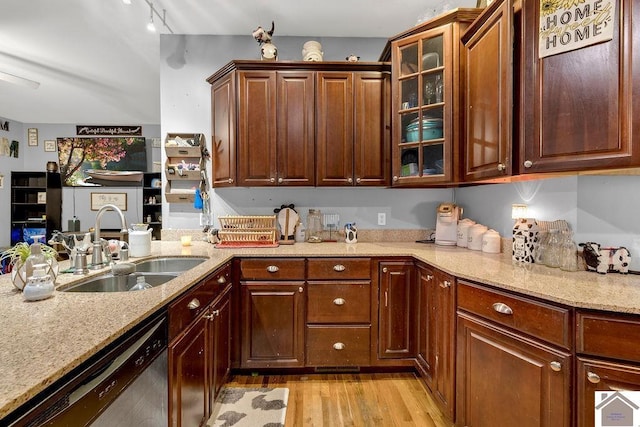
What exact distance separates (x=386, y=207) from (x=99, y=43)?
322 centimetres

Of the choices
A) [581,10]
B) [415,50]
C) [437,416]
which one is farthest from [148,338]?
[415,50]

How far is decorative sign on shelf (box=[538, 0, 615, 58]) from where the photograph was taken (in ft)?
4.44

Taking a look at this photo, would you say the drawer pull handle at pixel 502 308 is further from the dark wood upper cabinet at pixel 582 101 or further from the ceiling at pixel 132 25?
the ceiling at pixel 132 25

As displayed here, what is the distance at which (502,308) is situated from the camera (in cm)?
146

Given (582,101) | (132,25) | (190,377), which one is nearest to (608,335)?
(582,101)

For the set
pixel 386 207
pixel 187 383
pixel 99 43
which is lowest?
pixel 187 383

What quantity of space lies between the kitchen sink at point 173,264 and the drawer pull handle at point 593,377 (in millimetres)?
2066

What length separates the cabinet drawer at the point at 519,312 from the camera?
1.25 metres

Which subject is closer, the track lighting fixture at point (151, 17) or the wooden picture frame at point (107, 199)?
the track lighting fixture at point (151, 17)

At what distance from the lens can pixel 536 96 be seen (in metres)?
1.57

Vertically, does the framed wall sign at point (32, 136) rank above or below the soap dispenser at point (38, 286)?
above

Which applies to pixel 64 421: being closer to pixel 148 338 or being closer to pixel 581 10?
pixel 148 338

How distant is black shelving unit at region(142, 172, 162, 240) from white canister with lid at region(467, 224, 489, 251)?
5.87 meters

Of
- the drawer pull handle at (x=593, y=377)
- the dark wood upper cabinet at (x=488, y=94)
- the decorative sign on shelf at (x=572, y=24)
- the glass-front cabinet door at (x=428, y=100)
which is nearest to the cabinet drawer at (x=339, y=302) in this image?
the glass-front cabinet door at (x=428, y=100)
